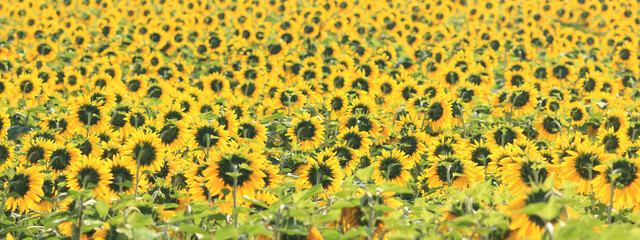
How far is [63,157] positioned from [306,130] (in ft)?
7.55

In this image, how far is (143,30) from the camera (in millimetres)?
14508

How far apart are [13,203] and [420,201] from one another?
3164mm

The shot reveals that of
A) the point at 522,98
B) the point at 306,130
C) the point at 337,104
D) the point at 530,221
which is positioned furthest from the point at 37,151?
the point at 522,98

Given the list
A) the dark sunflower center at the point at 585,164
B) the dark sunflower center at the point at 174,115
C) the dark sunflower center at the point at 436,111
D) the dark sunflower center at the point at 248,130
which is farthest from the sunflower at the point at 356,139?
the dark sunflower center at the point at 585,164

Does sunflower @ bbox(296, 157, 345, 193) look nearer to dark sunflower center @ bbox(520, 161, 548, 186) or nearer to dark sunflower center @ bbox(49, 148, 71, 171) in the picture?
dark sunflower center @ bbox(520, 161, 548, 186)

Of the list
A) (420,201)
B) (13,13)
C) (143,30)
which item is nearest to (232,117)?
(420,201)

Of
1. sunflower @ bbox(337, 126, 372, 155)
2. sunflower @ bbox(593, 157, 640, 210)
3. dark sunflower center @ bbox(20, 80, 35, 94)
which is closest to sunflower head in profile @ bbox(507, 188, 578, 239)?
sunflower @ bbox(593, 157, 640, 210)

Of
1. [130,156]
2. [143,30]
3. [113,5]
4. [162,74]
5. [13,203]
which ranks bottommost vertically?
[13,203]

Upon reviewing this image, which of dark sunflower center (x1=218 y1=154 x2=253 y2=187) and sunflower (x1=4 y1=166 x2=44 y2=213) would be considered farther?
sunflower (x1=4 y1=166 x2=44 y2=213)

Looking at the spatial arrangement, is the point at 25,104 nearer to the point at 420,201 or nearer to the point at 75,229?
the point at 75,229

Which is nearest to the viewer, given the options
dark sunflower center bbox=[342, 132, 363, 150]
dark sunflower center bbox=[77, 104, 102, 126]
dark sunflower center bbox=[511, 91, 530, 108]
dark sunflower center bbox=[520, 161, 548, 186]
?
dark sunflower center bbox=[520, 161, 548, 186]

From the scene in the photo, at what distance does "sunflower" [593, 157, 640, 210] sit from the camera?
328cm

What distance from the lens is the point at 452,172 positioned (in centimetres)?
478

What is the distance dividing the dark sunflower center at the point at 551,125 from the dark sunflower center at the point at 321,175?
316cm
